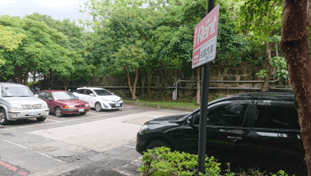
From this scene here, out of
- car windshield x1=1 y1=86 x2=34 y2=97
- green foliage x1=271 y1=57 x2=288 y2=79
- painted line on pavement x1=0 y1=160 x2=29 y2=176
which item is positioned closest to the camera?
painted line on pavement x1=0 y1=160 x2=29 y2=176

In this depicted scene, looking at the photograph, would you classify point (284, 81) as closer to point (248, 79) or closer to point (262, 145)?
point (248, 79)

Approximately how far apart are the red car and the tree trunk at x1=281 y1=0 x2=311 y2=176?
10.9 metres

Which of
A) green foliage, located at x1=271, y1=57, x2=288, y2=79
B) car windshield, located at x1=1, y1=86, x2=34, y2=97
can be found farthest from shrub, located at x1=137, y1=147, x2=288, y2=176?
green foliage, located at x1=271, y1=57, x2=288, y2=79

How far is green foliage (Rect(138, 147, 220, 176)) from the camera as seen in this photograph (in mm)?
2557

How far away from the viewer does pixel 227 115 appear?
3631mm

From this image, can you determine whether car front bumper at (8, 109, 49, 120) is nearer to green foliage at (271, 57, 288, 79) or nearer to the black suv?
the black suv

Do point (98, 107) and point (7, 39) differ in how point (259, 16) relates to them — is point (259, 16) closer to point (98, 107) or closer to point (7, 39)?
point (98, 107)

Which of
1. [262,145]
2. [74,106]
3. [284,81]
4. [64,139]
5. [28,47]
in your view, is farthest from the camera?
[28,47]

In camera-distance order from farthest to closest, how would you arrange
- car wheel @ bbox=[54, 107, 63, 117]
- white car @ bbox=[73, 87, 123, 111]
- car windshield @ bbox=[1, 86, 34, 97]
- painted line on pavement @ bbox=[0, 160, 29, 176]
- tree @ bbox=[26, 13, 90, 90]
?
tree @ bbox=[26, 13, 90, 90]
white car @ bbox=[73, 87, 123, 111]
car wheel @ bbox=[54, 107, 63, 117]
car windshield @ bbox=[1, 86, 34, 97]
painted line on pavement @ bbox=[0, 160, 29, 176]

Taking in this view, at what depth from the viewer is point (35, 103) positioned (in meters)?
8.75

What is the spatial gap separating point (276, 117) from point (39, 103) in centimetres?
929

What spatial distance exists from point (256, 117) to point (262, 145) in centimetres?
47

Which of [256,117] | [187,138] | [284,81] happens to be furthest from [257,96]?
[284,81]

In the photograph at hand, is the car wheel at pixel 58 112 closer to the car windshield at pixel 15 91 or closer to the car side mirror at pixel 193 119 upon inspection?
the car windshield at pixel 15 91
